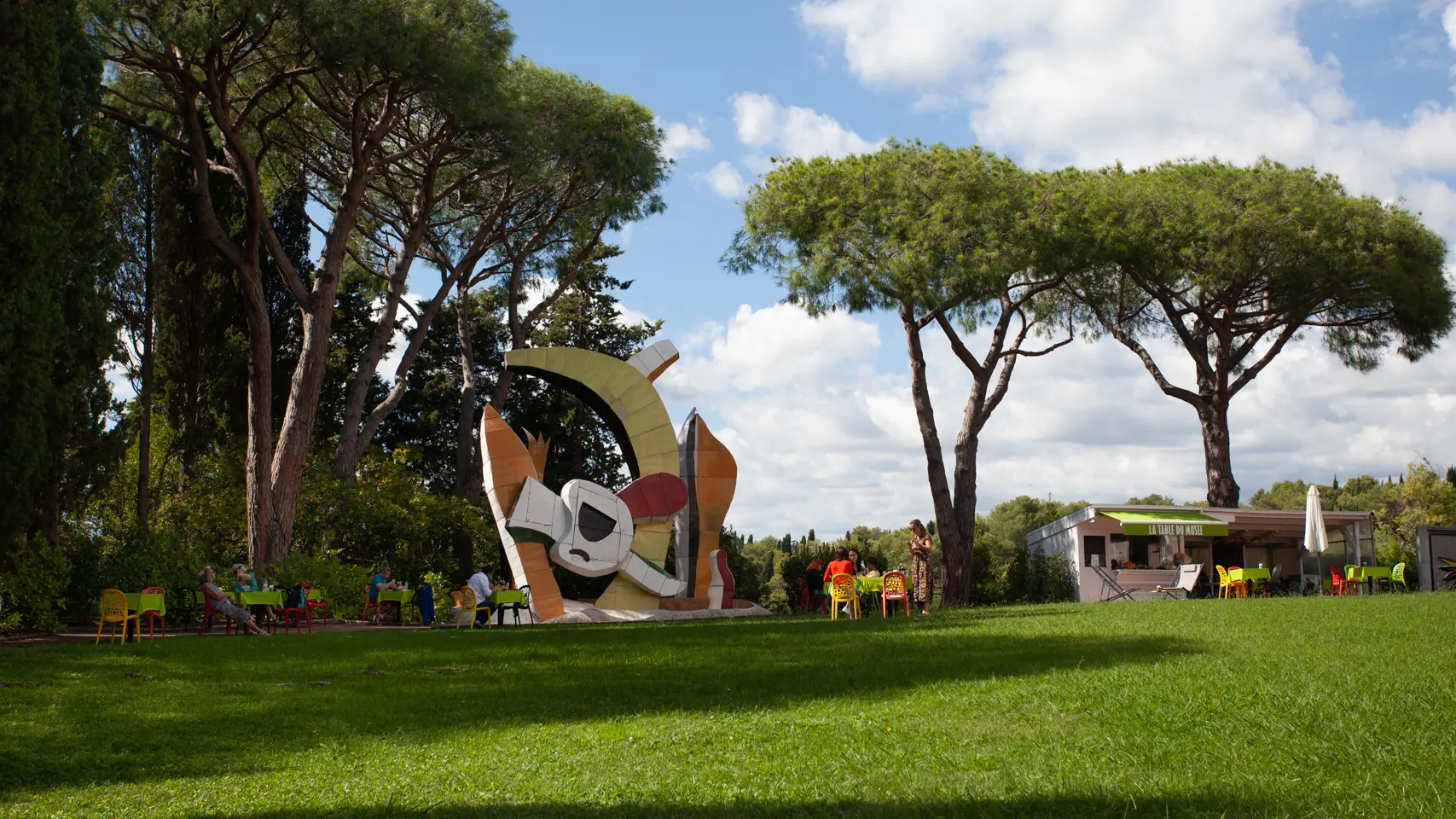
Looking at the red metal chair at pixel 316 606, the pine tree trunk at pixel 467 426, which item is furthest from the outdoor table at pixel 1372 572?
the red metal chair at pixel 316 606

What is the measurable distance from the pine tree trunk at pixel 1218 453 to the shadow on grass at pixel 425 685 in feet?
66.7

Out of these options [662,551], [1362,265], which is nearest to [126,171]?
[662,551]

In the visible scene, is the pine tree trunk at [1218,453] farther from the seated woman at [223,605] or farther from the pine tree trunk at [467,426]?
the seated woman at [223,605]

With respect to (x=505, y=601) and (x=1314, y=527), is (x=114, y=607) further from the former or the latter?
(x=1314, y=527)

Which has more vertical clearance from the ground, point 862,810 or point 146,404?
point 146,404

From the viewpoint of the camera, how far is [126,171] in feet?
70.5

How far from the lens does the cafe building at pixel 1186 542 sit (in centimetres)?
2819

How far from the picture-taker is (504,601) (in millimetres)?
16922

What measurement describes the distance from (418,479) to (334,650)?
1555cm

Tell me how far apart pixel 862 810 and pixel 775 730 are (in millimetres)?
1748

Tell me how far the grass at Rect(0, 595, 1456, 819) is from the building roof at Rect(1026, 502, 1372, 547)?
18.9 m

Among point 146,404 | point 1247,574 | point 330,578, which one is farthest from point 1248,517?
point 146,404

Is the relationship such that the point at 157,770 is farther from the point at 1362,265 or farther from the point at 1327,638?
the point at 1362,265

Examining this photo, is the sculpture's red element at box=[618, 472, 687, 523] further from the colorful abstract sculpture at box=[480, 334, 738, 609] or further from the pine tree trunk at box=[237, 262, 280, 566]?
the pine tree trunk at box=[237, 262, 280, 566]
